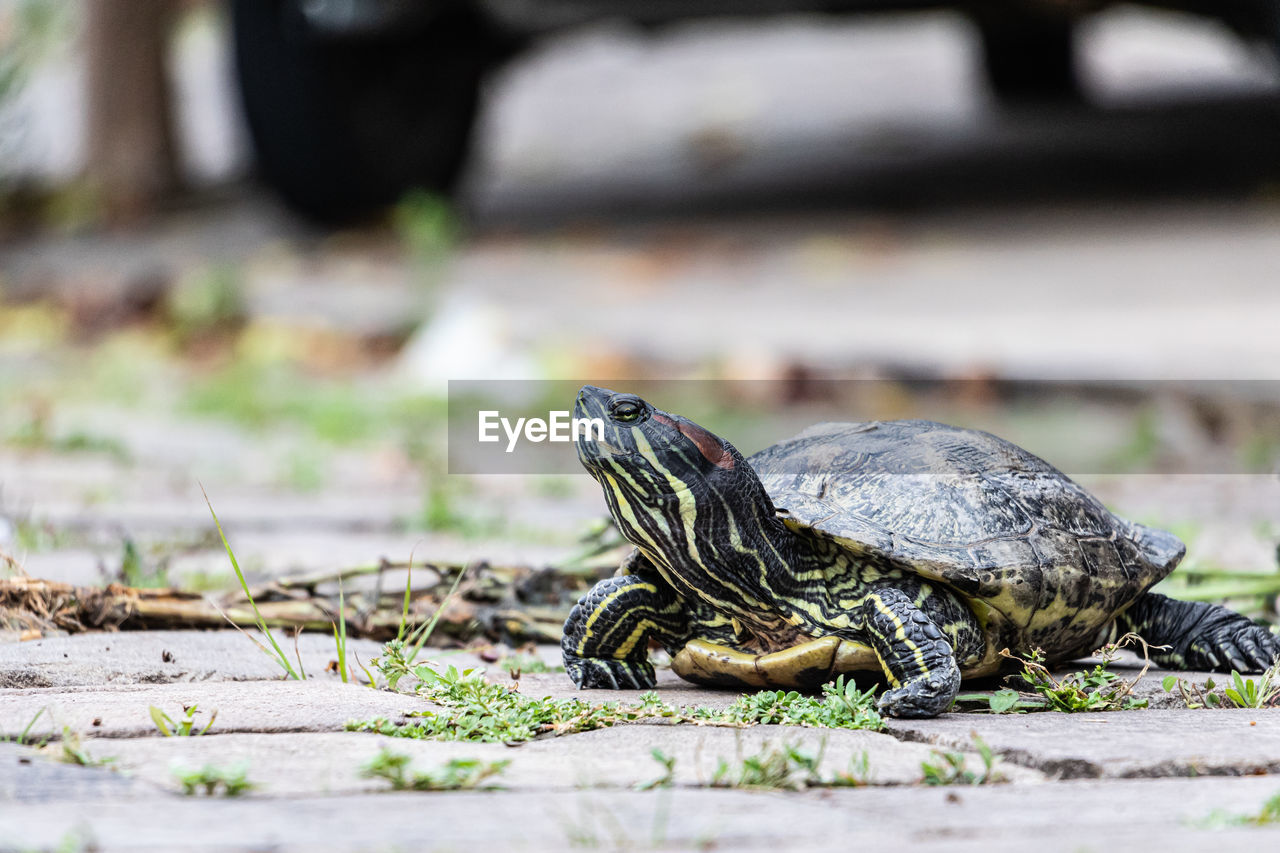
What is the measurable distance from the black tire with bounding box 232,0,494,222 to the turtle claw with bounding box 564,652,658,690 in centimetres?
A: 566

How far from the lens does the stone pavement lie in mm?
1370

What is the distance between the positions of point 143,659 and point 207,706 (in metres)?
0.43

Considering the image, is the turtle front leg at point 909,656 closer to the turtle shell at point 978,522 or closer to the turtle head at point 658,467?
the turtle shell at point 978,522

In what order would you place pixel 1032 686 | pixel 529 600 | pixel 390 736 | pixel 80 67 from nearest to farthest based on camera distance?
pixel 390 736 < pixel 1032 686 < pixel 529 600 < pixel 80 67

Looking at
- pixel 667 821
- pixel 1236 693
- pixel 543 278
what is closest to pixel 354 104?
pixel 543 278

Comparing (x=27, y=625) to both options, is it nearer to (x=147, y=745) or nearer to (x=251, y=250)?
(x=147, y=745)

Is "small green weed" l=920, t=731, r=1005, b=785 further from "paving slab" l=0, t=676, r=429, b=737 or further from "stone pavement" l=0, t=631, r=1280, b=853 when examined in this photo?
"paving slab" l=0, t=676, r=429, b=737

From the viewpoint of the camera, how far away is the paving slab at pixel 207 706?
178 cm

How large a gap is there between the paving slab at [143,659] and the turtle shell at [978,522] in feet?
2.51

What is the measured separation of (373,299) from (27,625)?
4837 mm

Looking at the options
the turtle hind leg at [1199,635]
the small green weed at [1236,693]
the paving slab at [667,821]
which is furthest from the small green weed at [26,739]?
the turtle hind leg at [1199,635]

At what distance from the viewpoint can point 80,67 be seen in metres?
10.8

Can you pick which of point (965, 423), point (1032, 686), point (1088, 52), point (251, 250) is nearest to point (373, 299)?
point (251, 250)

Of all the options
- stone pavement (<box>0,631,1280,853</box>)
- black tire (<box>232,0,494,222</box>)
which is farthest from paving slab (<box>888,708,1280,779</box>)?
black tire (<box>232,0,494,222</box>)
